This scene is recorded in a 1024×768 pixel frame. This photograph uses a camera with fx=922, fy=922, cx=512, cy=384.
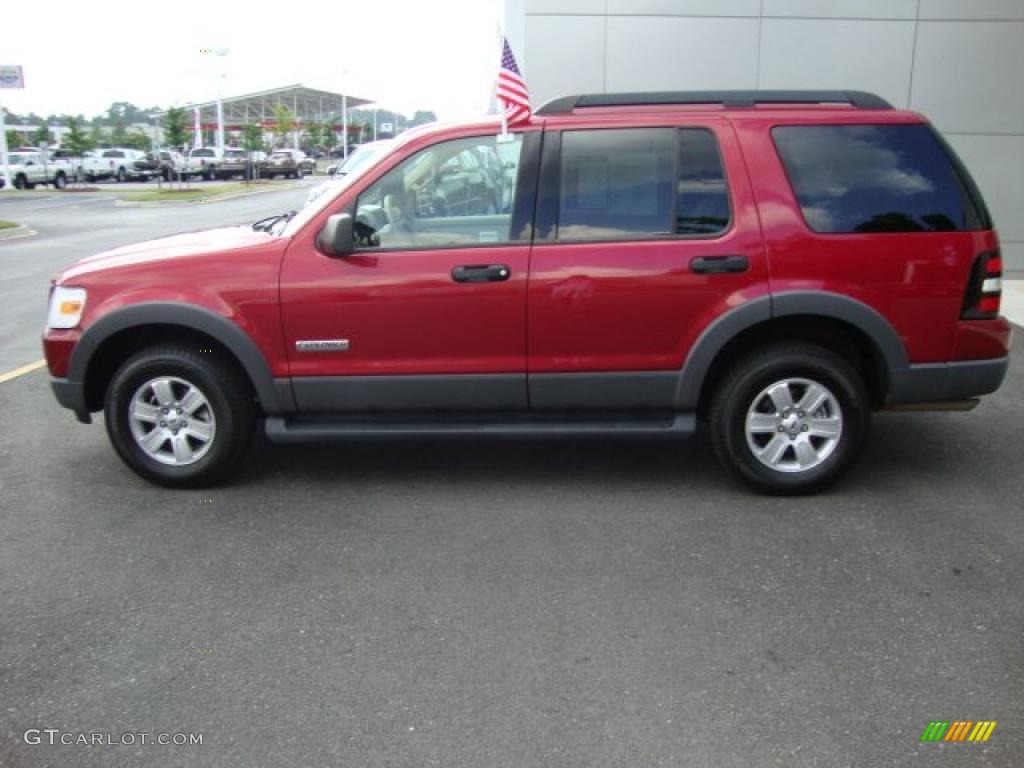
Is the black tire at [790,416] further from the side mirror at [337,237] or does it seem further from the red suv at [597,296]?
the side mirror at [337,237]

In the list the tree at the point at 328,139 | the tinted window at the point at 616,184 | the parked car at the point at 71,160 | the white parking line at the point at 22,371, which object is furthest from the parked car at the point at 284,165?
the tinted window at the point at 616,184

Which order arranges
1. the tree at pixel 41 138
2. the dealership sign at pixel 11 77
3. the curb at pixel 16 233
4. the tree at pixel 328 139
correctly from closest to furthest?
the curb at pixel 16 233 → the dealership sign at pixel 11 77 → the tree at pixel 41 138 → the tree at pixel 328 139

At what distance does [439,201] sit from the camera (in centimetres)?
473

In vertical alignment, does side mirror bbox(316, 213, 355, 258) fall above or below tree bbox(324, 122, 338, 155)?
below

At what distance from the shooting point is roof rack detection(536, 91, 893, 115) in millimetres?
4883

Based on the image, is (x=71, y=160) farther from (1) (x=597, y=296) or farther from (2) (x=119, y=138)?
(1) (x=597, y=296)

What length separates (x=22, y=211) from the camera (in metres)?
26.8

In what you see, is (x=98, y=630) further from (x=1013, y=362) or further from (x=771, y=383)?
(x=1013, y=362)

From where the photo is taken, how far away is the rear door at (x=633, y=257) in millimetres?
4578

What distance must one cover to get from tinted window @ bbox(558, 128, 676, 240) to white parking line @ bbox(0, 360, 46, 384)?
5082 mm

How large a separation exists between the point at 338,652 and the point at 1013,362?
6.74 metres

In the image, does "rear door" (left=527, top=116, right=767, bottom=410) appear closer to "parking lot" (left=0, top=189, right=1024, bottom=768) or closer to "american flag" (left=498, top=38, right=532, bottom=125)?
"american flag" (left=498, top=38, right=532, bottom=125)

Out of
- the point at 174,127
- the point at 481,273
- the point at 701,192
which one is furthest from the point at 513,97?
the point at 174,127

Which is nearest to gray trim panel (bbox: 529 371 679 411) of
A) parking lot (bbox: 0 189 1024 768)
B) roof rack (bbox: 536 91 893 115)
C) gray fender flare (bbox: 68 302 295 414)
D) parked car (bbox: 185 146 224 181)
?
parking lot (bbox: 0 189 1024 768)
